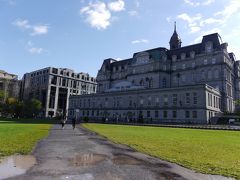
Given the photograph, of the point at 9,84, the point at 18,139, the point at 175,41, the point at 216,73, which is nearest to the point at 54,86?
the point at 9,84

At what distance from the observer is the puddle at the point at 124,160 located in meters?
12.3

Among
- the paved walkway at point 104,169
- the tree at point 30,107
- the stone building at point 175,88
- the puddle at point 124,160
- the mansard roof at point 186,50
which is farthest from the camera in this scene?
the tree at point 30,107

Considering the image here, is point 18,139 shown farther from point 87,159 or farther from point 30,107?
point 30,107

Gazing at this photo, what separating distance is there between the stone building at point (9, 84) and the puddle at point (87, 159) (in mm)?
150798

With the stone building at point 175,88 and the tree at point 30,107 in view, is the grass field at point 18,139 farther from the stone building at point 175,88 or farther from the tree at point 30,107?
the tree at point 30,107

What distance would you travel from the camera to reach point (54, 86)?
14438 cm

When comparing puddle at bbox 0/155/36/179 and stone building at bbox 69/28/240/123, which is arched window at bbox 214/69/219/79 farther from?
puddle at bbox 0/155/36/179

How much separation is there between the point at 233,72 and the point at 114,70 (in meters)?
55.5

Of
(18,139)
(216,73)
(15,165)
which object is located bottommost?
(15,165)

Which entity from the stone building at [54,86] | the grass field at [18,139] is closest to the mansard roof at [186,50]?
the stone building at [54,86]

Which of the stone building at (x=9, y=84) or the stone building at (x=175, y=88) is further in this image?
the stone building at (x=9, y=84)

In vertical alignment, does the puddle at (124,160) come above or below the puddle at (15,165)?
above

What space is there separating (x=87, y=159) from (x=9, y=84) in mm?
161841

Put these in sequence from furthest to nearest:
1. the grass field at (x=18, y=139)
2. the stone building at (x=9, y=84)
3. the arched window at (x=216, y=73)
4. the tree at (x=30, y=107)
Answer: the stone building at (x=9, y=84) < the tree at (x=30, y=107) < the arched window at (x=216, y=73) < the grass field at (x=18, y=139)
